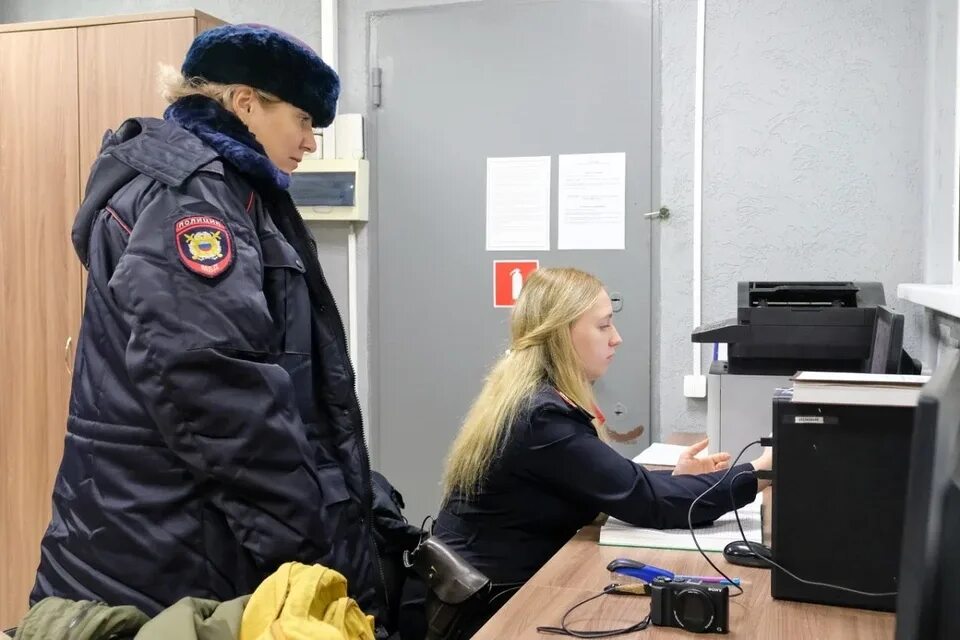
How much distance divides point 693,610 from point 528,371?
0.76m

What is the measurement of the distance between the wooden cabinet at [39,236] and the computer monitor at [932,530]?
2922 millimetres

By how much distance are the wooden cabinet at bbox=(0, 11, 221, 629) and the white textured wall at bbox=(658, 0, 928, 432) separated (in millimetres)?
1635

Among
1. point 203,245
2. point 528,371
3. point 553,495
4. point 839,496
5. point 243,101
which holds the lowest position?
point 553,495

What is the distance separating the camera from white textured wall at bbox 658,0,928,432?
2936mm

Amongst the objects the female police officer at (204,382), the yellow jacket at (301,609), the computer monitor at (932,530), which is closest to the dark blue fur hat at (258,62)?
the female police officer at (204,382)

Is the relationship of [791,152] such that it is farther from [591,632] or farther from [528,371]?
[591,632]

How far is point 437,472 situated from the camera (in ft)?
11.2

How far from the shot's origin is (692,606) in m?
1.36

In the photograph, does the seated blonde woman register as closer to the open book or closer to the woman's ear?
the open book

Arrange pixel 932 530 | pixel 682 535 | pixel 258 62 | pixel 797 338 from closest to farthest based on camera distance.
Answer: pixel 932 530, pixel 258 62, pixel 682 535, pixel 797 338

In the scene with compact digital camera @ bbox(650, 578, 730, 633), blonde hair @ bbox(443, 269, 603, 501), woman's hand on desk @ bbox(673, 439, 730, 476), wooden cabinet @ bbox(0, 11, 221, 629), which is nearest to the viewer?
compact digital camera @ bbox(650, 578, 730, 633)

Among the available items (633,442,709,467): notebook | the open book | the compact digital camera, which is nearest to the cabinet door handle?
(633,442,709,467): notebook

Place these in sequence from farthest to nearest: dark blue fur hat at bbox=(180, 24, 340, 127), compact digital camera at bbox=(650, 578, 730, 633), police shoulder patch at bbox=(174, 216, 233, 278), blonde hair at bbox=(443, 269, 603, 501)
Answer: blonde hair at bbox=(443, 269, 603, 501) → dark blue fur hat at bbox=(180, 24, 340, 127) → police shoulder patch at bbox=(174, 216, 233, 278) → compact digital camera at bbox=(650, 578, 730, 633)

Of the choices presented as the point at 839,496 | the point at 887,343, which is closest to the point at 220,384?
the point at 839,496
